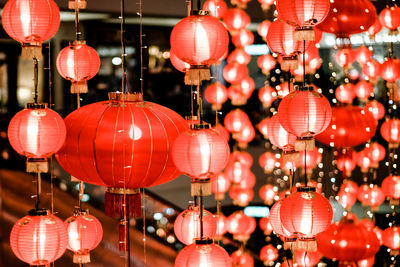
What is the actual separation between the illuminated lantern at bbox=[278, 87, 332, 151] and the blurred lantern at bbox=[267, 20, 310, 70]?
0.29 meters

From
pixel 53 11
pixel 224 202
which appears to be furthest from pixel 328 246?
pixel 224 202

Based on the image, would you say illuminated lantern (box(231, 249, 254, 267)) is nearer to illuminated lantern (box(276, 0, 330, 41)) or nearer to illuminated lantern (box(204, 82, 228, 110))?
illuminated lantern (box(204, 82, 228, 110))

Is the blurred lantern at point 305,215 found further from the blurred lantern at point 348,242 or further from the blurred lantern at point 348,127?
the blurred lantern at point 348,242

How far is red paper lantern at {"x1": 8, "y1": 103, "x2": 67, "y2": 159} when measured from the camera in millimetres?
2467

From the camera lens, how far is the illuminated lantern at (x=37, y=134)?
2465 mm

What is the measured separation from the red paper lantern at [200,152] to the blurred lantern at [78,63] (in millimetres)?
787

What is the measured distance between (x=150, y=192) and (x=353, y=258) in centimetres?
226

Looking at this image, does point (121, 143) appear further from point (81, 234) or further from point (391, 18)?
point (391, 18)

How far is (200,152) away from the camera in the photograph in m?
2.33

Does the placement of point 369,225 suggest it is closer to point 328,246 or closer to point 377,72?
point 328,246

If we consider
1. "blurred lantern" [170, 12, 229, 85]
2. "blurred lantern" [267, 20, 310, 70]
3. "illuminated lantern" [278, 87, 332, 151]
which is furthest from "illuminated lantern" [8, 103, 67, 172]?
"blurred lantern" [267, 20, 310, 70]

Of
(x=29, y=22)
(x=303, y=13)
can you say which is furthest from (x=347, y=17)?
(x=29, y=22)

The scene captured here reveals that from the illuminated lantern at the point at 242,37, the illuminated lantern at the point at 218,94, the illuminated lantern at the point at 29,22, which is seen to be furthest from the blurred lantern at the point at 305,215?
the illuminated lantern at the point at 242,37

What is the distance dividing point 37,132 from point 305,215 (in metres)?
1.13
